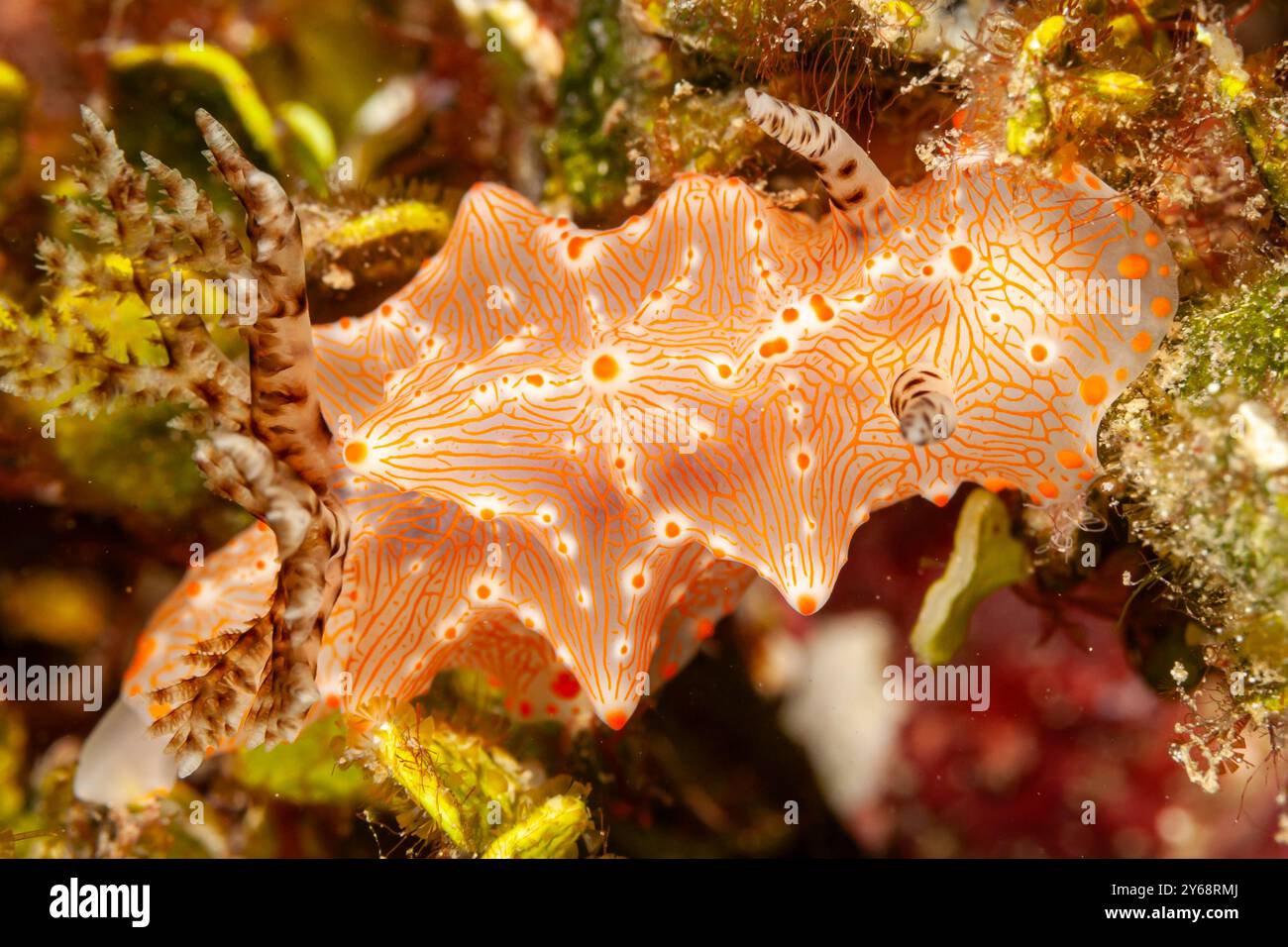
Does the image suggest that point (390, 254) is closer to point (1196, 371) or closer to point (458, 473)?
point (458, 473)

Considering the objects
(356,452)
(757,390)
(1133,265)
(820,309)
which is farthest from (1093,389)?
(356,452)

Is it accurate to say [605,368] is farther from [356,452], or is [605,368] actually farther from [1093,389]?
[1093,389]

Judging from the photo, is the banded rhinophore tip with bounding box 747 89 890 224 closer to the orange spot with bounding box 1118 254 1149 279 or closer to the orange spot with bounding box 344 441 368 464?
the orange spot with bounding box 1118 254 1149 279

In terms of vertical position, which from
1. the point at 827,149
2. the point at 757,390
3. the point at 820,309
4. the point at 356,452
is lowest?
the point at 356,452

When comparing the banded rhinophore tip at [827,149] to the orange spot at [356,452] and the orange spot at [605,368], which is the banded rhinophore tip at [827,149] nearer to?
the orange spot at [605,368]

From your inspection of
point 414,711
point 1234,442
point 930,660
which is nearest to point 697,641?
point 930,660

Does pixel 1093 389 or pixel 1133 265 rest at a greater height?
pixel 1133 265

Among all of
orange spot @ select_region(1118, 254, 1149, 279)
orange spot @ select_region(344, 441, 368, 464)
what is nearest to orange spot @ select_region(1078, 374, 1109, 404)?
orange spot @ select_region(1118, 254, 1149, 279)
